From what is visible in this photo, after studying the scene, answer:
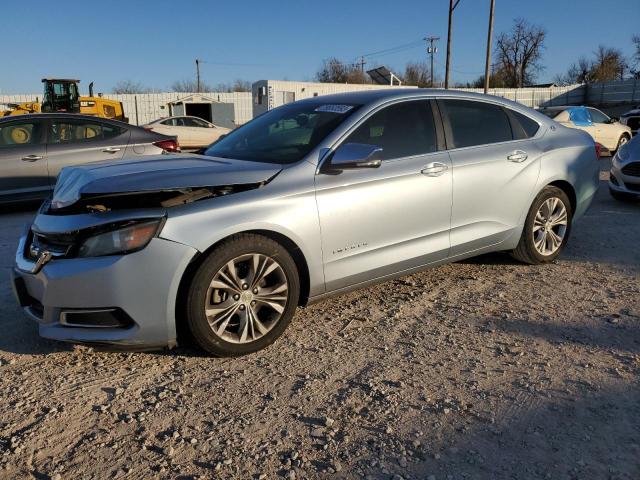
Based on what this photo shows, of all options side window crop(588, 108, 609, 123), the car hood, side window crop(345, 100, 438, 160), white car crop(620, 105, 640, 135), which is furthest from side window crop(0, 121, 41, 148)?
white car crop(620, 105, 640, 135)

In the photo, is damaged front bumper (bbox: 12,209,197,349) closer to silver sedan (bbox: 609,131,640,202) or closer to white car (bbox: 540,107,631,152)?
silver sedan (bbox: 609,131,640,202)

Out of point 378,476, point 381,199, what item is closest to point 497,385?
point 378,476

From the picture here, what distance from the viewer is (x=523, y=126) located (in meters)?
4.83

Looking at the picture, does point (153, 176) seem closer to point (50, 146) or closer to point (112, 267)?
point (112, 267)

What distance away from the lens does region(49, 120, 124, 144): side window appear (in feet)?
25.9

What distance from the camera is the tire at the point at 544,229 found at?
15.7 ft

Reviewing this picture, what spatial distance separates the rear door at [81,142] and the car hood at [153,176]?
14.7 feet

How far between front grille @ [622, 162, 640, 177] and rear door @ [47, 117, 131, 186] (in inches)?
286

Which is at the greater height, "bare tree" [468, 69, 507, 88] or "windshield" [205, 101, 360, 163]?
"bare tree" [468, 69, 507, 88]

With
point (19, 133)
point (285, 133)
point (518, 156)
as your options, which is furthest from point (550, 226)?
point (19, 133)

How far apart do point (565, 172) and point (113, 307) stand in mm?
3994

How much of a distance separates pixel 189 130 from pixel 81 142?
38.3 ft

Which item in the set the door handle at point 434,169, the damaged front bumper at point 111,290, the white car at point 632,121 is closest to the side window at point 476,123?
the door handle at point 434,169

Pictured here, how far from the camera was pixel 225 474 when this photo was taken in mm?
2254
